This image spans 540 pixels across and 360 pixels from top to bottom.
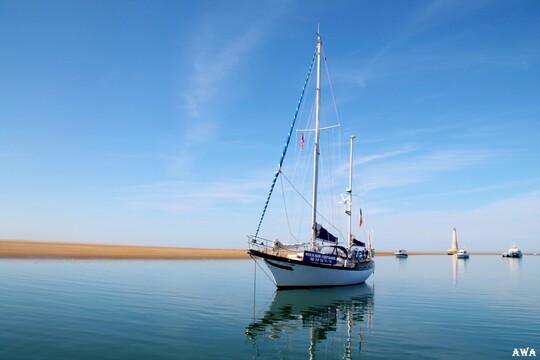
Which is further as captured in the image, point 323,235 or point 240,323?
point 323,235


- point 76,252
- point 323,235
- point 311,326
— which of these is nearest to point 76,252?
point 76,252

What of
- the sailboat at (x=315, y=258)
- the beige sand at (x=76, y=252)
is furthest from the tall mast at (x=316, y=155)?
the beige sand at (x=76, y=252)

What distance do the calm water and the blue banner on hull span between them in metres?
3.25

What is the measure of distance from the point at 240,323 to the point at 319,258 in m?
17.0

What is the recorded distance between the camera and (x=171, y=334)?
52.6 ft

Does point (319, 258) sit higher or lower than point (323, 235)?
lower

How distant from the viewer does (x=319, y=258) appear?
→ 35.1 m

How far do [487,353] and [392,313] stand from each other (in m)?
9.51

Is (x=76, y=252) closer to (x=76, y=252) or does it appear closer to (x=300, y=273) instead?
(x=76, y=252)

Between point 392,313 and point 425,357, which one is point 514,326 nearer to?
point 392,313

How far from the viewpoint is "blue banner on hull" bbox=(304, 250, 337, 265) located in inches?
1334

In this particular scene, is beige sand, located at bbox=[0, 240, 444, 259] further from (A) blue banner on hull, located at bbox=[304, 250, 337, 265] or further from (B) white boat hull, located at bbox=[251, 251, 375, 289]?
(A) blue banner on hull, located at bbox=[304, 250, 337, 265]

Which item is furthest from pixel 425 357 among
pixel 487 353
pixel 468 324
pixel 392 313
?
pixel 392 313

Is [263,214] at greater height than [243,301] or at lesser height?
greater
